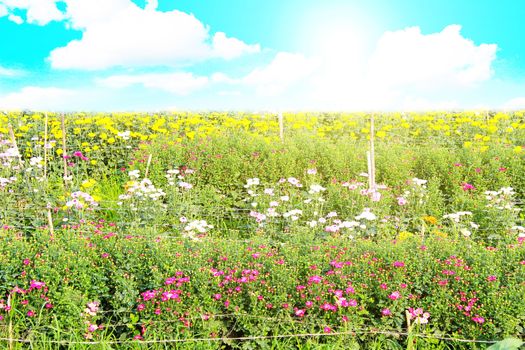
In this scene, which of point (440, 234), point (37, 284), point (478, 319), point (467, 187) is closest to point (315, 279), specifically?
point (478, 319)

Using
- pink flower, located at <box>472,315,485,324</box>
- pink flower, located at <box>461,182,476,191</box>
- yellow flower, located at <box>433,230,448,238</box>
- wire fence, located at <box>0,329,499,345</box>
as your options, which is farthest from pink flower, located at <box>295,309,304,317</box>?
pink flower, located at <box>461,182,476,191</box>

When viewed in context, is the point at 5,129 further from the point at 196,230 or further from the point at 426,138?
the point at 426,138

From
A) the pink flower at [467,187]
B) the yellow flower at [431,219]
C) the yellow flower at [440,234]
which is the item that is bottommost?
the yellow flower at [431,219]

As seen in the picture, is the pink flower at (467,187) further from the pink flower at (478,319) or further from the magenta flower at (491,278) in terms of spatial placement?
the pink flower at (478,319)

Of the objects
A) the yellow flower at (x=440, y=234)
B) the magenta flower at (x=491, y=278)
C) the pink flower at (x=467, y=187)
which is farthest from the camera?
the pink flower at (x=467, y=187)

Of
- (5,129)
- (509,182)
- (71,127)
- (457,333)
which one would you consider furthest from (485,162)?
(5,129)

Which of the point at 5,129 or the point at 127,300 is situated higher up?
the point at 5,129

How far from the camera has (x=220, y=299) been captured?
4.20 metres

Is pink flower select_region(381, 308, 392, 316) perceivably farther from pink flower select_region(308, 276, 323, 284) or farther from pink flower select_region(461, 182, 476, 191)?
pink flower select_region(461, 182, 476, 191)

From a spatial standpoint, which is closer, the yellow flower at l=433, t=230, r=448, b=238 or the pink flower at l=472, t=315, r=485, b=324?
the pink flower at l=472, t=315, r=485, b=324

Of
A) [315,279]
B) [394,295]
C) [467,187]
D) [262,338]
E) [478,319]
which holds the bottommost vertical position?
[262,338]

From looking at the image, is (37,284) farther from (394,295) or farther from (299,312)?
(394,295)

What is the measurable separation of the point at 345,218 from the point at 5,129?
6461mm

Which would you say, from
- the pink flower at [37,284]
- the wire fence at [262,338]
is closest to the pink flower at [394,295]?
the wire fence at [262,338]
